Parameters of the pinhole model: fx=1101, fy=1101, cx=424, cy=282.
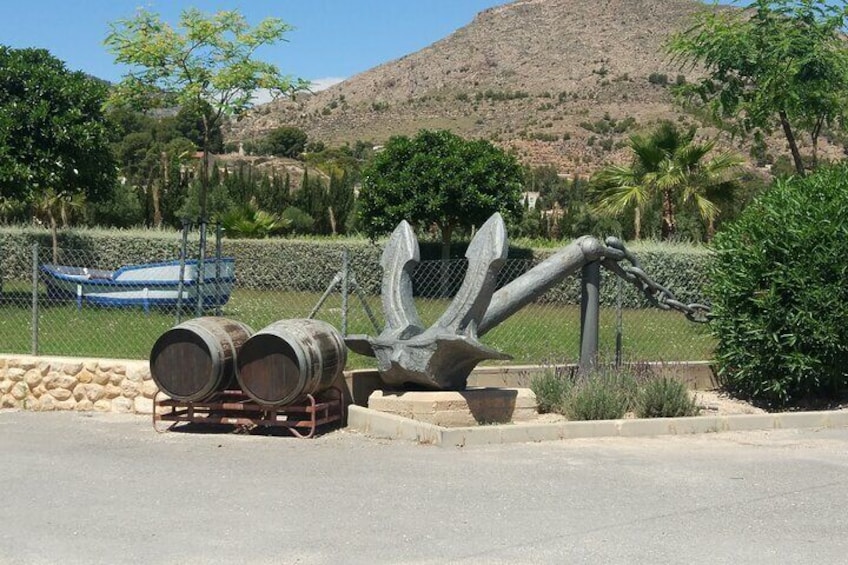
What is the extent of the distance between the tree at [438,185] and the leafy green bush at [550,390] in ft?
55.8

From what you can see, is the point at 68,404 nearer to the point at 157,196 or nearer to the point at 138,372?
the point at 138,372

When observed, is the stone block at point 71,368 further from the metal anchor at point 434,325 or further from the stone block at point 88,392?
the metal anchor at point 434,325

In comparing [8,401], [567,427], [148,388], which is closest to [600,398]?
[567,427]

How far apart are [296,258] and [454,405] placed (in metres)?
16.1

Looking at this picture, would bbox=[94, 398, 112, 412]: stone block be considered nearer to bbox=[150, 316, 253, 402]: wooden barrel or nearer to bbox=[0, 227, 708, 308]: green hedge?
bbox=[150, 316, 253, 402]: wooden barrel

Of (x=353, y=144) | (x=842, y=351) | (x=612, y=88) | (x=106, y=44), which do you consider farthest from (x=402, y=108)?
(x=842, y=351)

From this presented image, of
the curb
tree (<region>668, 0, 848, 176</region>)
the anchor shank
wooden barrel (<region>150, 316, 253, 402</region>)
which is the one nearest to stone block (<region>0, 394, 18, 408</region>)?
wooden barrel (<region>150, 316, 253, 402</region>)

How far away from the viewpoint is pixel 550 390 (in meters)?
11.8

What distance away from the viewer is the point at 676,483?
27.7ft

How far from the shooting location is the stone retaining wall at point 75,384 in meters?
11.9

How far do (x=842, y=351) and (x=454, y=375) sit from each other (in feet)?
14.9

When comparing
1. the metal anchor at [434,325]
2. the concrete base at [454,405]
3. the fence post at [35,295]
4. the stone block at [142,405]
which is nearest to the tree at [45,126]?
the fence post at [35,295]

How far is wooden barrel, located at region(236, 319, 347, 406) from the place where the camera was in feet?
33.6

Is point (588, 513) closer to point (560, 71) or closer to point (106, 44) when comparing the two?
point (106, 44)
